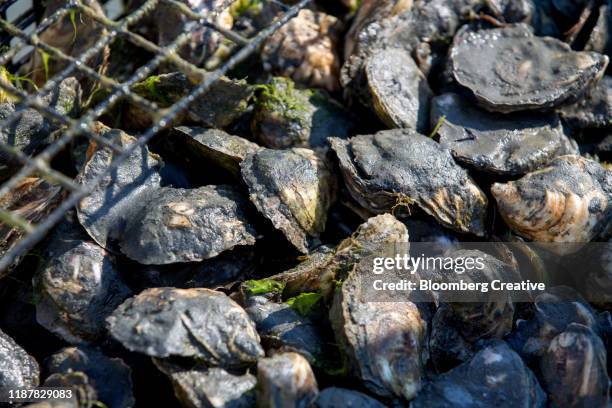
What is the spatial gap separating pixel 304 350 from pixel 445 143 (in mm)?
1128

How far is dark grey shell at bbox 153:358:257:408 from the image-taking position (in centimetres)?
249

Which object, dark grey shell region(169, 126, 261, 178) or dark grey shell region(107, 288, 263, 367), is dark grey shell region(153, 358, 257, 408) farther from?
dark grey shell region(169, 126, 261, 178)

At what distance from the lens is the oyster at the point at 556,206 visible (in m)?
3.07

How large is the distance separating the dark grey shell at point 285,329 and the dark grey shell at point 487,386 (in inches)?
15.4

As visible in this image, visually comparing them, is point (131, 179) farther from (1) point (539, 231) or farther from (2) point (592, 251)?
(2) point (592, 251)

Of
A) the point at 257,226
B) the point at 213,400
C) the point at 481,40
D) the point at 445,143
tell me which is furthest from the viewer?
the point at 481,40

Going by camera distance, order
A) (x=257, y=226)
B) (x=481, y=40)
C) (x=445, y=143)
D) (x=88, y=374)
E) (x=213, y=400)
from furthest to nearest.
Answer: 1. (x=481, y=40)
2. (x=445, y=143)
3. (x=257, y=226)
4. (x=88, y=374)
5. (x=213, y=400)

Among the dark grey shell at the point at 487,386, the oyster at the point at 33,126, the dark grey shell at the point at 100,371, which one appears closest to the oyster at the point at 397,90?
the dark grey shell at the point at 487,386

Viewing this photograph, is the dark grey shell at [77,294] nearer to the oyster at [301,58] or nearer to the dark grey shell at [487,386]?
the dark grey shell at [487,386]

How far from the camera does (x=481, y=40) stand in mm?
3590

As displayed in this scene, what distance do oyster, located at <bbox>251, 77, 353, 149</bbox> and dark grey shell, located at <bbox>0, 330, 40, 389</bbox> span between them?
1326 mm

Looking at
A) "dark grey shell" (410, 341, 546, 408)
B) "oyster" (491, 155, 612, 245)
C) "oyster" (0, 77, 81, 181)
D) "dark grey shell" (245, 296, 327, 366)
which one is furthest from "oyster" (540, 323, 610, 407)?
"oyster" (0, 77, 81, 181)

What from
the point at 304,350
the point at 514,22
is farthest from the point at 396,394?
the point at 514,22

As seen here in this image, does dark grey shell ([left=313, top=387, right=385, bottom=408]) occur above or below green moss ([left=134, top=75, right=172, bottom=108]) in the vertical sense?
below
